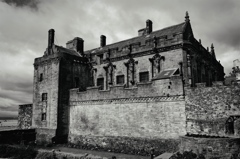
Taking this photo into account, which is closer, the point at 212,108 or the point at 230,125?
the point at 230,125

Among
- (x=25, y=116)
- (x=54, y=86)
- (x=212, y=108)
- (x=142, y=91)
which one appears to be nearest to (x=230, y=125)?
(x=212, y=108)

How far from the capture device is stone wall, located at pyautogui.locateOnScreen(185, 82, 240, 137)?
43.9ft

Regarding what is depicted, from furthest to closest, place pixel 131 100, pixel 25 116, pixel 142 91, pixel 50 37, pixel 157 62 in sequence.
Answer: pixel 25 116, pixel 50 37, pixel 157 62, pixel 131 100, pixel 142 91

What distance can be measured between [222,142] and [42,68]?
19.8 metres

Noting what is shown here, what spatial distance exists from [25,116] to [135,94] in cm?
1718

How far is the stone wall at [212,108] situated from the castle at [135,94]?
0.06 metres

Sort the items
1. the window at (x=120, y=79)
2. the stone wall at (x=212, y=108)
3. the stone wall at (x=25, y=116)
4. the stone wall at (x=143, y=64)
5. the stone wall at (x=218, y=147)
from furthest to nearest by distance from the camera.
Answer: the stone wall at (x=25, y=116)
the window at (x=120, y=79)
the stone wall at (x=143, y=64)
the stone wall at (x=212, y=108)
the stone wall at (x=218, y=147)

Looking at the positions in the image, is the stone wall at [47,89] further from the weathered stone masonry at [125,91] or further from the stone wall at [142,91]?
the stone wall at [142,91]

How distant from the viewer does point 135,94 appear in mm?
17547

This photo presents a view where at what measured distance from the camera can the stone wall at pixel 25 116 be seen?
26.8m

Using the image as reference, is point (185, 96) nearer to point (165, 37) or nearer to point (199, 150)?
point (199, 150)

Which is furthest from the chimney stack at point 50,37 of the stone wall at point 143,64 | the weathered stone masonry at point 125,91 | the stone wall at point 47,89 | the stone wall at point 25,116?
the stone wall at point 25,116

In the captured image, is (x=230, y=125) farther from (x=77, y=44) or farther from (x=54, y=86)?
(x=77, y=44)

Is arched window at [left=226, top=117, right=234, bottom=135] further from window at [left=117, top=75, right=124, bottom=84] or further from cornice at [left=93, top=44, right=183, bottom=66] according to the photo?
window at [left=117, top=75, right=124, bottom=84]
